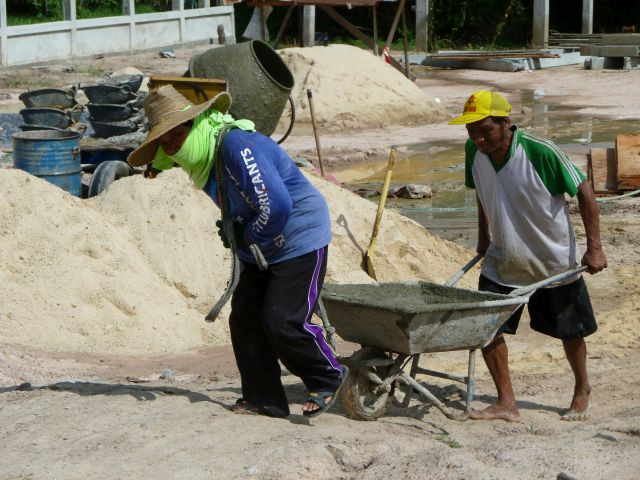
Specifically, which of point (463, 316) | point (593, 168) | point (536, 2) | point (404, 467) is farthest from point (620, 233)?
point (536, 2)

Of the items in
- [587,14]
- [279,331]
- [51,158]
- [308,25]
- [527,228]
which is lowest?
[279,331]

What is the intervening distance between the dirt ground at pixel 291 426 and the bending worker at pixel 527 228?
1.20 feet

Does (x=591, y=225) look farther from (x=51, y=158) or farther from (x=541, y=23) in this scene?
(x=541, y=23)

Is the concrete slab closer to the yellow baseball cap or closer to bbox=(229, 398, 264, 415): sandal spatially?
the yellow baseball cap

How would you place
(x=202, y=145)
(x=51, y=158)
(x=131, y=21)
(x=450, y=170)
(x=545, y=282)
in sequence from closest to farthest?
1. (x=202, y=145)
2. (x=545, y=282)
3. (x=51, y=158)
4. (x=450, y=170)
5. (x=131, y=21)

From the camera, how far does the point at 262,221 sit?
4.52 metres

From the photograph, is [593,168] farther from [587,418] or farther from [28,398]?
[28,398]

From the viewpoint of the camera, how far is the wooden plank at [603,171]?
38.7 feet

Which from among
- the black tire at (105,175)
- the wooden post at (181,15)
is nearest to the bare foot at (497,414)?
the black tire at (105,175)

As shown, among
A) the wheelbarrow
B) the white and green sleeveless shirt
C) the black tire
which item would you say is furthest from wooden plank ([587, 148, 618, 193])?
the wheelbarrow

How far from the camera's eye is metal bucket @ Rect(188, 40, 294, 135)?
10383 millimetres

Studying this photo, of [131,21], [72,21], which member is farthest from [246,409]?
[131,21]

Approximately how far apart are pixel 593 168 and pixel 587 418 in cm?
711

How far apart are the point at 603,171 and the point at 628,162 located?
33 centimetres
